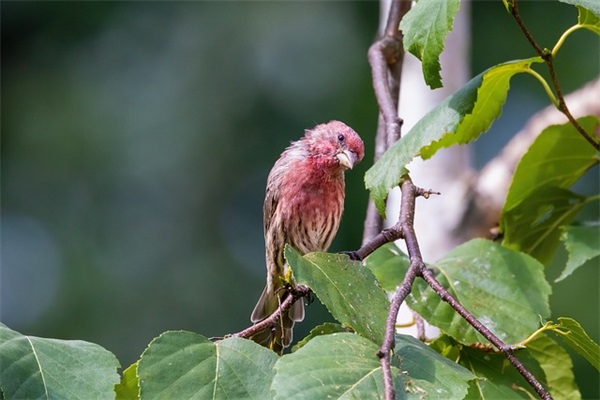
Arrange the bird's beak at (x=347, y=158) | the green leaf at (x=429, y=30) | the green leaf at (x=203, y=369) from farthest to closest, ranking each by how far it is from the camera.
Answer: the bird's beak at (x=347, y=158) → the green leaf at (x=429, y=30) → the green leaf at (x=203, y=369)

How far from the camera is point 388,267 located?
3.32 metres

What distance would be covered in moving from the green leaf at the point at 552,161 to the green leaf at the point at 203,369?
5.69 feet

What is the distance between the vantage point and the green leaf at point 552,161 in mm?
3861

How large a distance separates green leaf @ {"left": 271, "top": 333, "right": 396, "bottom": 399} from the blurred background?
1247 cm

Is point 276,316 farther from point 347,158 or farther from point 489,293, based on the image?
point 347,158

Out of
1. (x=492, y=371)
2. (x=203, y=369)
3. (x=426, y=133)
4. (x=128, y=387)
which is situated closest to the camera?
(x=203, y=369)

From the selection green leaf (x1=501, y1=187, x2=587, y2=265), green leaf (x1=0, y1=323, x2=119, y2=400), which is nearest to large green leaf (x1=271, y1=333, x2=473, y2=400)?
green leaf (x1=0, y1=323, x2=119, y2=400)

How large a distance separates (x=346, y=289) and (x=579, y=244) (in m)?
1.41

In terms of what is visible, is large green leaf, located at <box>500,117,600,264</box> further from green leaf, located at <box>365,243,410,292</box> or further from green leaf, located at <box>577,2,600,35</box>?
green leaf, located at <box>577,2,600,35</box>

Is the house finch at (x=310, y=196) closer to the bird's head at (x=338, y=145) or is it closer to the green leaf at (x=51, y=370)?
the bird's head at (x=338, y=145)

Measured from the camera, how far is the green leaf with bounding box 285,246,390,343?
2.39m

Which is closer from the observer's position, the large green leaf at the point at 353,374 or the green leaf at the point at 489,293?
the large green leaf at the point at 353,374

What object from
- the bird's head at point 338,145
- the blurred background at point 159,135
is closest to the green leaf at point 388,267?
the bird's head at point 338,145

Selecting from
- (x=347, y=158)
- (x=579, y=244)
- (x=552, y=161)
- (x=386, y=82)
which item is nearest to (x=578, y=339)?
(x=579, y=244)
